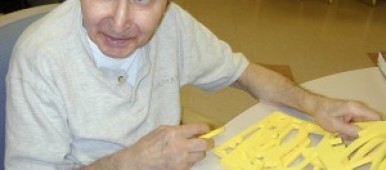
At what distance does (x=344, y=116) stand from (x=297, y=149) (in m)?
0.19

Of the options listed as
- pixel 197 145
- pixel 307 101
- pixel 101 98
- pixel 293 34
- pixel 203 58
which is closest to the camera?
pixel 197 145

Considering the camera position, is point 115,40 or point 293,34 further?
point 293,34

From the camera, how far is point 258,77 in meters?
1.24

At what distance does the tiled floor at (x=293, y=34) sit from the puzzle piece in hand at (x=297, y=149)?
1389 millimetres

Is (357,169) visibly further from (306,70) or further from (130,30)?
(306,70)

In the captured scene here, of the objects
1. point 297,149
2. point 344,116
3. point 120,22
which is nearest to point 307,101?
point 344,116

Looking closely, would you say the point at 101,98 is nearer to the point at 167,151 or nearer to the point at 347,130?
the point at 167,151

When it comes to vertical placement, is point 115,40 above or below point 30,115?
above

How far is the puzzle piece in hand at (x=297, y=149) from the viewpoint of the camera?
2.75 feet

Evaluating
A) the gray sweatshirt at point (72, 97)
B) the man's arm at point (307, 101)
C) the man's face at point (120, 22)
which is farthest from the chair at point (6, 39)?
the man's arm at point (307, 101)

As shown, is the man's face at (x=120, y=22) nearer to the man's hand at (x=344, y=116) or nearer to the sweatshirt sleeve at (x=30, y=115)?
the sweatshirt sleeve at (x=30, y=115)

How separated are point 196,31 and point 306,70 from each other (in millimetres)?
1822

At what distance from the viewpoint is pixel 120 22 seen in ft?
2.85

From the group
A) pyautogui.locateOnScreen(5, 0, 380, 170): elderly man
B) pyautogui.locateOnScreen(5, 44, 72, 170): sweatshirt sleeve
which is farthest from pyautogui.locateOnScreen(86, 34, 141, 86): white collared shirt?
pyautogui.locateOnScreen(5, 44, 72, 170): sweatshirt sleeve
